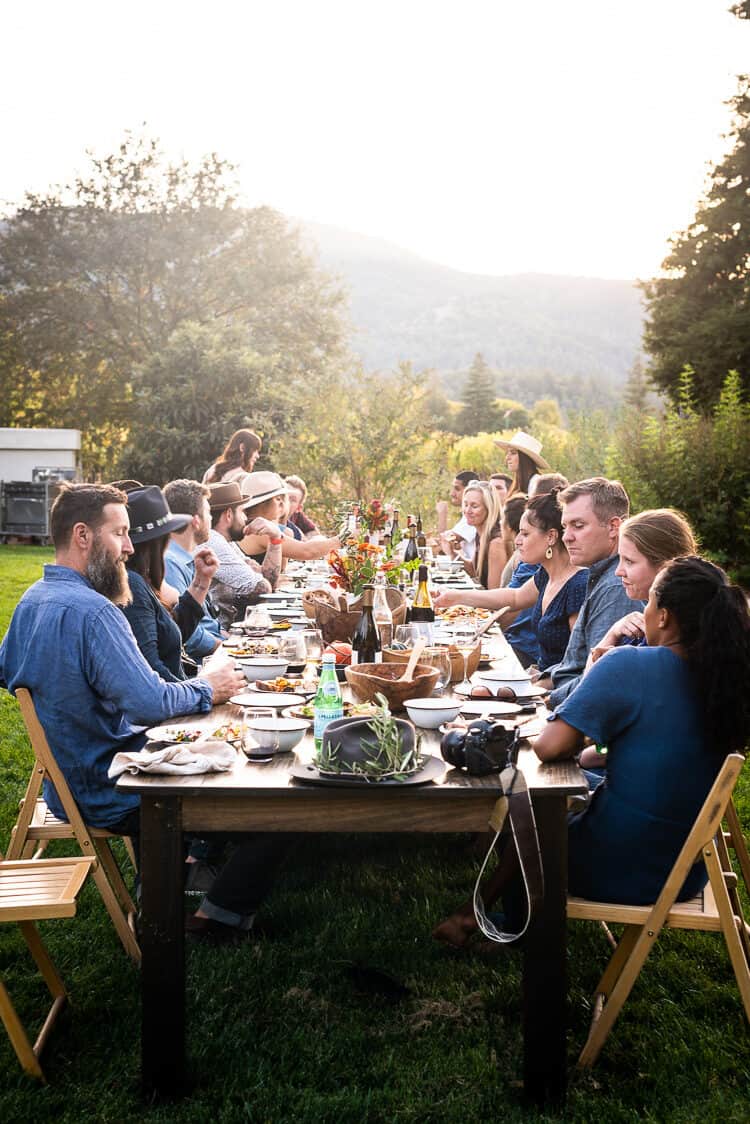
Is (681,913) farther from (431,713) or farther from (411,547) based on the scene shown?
(411,547)

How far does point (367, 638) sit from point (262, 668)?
46cm

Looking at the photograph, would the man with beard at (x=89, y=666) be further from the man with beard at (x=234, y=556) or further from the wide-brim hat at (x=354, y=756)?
the man with beard at (x=234, y=556)

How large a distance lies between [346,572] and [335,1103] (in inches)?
92.3

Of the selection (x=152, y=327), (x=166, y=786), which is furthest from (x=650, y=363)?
(x=166, y=786)

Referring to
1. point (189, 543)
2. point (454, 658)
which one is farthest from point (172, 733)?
point (189, 543)

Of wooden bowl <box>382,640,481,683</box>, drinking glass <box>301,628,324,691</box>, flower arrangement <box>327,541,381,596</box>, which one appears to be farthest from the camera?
flower arrangement <box>327,541,381,596</box>

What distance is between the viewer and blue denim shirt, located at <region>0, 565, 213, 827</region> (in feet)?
9.98

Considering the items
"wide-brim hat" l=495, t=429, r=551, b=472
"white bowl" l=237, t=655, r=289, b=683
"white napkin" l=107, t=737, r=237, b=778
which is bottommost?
"white bowl" l=237, t=655, r=289, b=683

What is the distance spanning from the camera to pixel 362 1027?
2.97 m

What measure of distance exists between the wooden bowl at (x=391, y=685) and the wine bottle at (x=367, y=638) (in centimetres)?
68

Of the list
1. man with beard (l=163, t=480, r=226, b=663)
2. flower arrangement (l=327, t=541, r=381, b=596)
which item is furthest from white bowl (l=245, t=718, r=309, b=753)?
man with beard (l=163, t=480, r=226, b=663)

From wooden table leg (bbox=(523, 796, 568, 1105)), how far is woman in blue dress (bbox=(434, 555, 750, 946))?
0.77 ft

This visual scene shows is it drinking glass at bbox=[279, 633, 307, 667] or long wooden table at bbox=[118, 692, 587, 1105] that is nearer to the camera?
long wooden table at bbox=[118, 692, 587, 1105]

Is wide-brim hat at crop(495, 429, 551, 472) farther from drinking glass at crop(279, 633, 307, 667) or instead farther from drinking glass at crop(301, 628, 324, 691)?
drinking glass at crop(279, 633, 307, 667)
